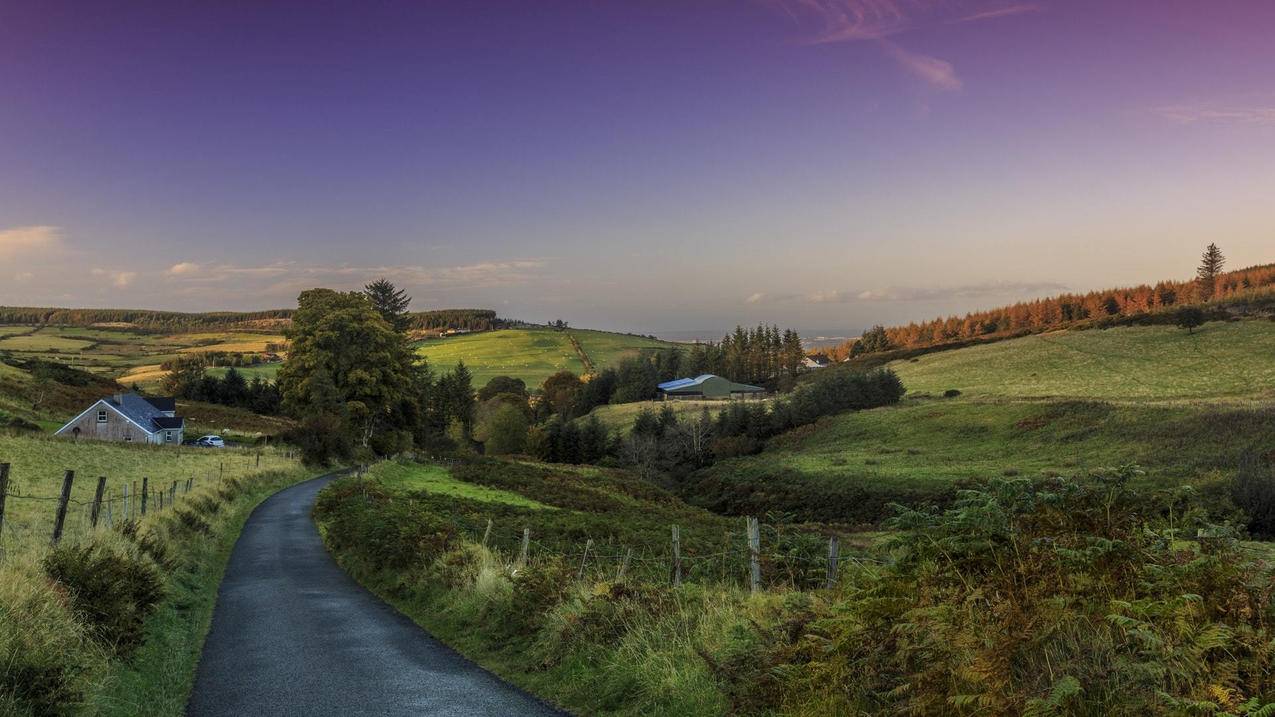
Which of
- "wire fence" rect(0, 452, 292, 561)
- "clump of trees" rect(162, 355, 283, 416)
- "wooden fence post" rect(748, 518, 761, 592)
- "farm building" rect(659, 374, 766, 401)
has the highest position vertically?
"wooden fence post" rect(748, 518, 761, 592)

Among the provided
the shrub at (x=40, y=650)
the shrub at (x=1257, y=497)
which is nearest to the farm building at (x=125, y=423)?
the shrub at (x=40, y=650)

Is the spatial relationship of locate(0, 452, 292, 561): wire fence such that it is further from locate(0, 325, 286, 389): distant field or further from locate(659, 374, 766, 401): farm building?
locate(0, 325, 286, 389): distant field

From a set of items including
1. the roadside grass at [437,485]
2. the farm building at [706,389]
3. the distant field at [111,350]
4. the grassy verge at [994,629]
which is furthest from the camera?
the distant field at [111,350]

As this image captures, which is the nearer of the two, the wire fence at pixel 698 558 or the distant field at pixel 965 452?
the wire fence at pixel 698 558

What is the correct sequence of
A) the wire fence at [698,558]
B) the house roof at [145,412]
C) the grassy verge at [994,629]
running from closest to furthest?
the grassy verge at [994,629]
the wire fence at [698,558]
the house roof at [145,412]

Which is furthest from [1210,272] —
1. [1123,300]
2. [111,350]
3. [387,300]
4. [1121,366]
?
[111,350]

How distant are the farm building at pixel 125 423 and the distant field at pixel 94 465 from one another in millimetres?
18510

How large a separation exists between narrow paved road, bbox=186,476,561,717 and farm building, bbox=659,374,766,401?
11096 cm

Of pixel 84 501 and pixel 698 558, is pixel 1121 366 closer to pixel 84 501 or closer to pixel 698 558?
pixel 698 558

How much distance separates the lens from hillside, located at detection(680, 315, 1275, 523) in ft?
164

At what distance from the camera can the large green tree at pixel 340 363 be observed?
2350 inches

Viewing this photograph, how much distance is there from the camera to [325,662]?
35.7ft

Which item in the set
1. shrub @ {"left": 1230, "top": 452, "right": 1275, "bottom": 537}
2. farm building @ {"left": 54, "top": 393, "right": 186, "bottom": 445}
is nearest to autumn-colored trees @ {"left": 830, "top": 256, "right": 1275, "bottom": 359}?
shrub @ {"left": 1230, "top": 452, "right": 1275, "bottom": 537}

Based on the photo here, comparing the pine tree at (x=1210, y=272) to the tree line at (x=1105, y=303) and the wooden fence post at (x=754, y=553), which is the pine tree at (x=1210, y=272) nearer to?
the tree line at (x=1105, y=303)
